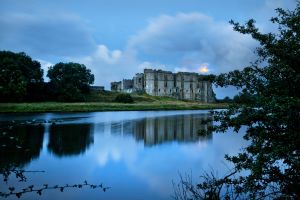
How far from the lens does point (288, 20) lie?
26.9 feet

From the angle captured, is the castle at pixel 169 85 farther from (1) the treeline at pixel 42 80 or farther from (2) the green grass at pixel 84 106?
(1) the treeline at pixel 42 80

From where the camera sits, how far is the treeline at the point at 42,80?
76.1m

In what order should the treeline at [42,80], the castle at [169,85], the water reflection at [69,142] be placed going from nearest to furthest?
the water reflection at [69,142] < the treeline at [42,80] < the castle at [169,85]

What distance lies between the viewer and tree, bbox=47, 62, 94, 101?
88188 millimetres

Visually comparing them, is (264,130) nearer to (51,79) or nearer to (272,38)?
(272,38)

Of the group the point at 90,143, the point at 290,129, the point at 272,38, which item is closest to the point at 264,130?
the point at 290,129

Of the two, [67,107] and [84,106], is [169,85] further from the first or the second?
[67,107]

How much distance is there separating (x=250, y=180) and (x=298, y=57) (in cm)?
323

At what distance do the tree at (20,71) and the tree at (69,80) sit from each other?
4958mm

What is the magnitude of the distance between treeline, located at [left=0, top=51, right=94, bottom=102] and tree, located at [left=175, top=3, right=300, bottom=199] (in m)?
68.4

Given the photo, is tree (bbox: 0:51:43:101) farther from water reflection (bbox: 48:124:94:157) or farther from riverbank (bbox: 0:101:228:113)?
water reflection (bbox: 48:124:94:157)

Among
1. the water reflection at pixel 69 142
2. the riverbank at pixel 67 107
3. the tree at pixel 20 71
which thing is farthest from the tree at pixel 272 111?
the tree at pixel 20 71

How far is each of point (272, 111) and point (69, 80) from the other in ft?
299

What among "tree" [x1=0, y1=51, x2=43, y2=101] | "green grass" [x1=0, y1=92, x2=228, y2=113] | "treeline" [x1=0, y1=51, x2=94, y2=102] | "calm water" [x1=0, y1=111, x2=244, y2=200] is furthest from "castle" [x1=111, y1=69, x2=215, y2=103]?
"calm water" [x1=0, y1=111, x2=244, y2=200]
